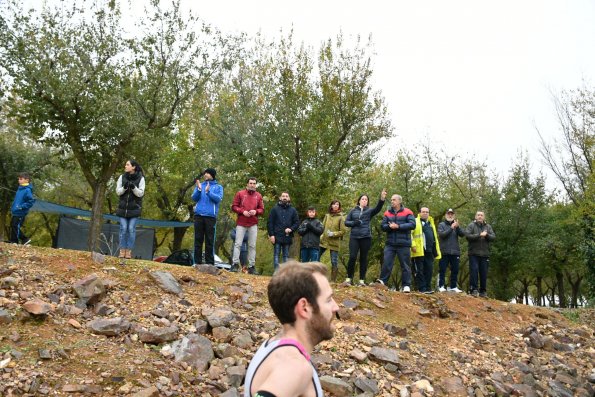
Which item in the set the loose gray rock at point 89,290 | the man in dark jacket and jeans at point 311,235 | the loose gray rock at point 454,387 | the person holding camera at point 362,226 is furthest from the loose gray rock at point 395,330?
the loose gray rock at point 89,290

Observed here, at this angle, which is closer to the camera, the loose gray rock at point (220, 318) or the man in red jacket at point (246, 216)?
the loose gray rock at point (220, 318)

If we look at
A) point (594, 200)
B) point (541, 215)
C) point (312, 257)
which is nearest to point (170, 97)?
point (312, 257)

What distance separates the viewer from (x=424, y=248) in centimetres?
1289

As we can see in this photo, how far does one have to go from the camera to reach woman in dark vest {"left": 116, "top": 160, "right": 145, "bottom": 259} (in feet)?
34.2

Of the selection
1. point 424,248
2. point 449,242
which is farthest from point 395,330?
point 449,242

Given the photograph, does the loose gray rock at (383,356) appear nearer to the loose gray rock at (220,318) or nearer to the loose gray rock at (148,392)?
the loose gray rock at (220,318)

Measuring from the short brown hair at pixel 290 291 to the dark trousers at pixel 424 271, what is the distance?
10967 millimetres

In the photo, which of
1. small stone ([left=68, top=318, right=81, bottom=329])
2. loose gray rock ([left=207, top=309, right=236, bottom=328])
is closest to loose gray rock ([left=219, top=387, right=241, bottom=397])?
loose gray rock ([left=207, top=309, right=236, bottom=328])

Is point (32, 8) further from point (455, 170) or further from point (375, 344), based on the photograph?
point (455, 170)

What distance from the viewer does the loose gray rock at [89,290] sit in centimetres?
757

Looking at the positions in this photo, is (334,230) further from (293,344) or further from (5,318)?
(293,344)

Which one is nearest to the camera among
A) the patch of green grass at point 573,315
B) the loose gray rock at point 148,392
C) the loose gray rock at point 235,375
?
the loose gray rock at point 148,392

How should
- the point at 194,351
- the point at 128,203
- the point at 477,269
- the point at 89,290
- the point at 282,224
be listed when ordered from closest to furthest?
the point at 194,351
the point at 89,290
the point at 128,203
the point at 282,224
the point at 477,269

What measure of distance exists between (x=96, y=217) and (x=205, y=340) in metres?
12.8
